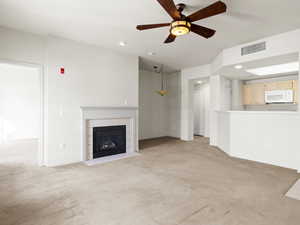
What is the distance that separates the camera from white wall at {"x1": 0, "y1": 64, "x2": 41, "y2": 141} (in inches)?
253

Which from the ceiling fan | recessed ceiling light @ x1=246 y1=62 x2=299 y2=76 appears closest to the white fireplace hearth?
the ceiling fan

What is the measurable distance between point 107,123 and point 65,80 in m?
1.44

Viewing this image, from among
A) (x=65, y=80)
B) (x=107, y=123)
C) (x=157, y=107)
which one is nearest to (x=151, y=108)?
(x=157, y=107)

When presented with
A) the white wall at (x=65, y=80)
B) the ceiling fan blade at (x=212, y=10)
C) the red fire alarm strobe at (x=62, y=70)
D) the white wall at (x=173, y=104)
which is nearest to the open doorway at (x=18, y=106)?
the white wall at (x=65, y=80)

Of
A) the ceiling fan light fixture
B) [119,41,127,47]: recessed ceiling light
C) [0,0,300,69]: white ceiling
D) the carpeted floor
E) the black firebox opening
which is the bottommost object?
the carpeted floor

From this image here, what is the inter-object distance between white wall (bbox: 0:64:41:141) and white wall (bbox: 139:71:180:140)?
3.96 meters

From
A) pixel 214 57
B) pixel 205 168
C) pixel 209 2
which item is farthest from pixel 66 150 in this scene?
pixel 214 57

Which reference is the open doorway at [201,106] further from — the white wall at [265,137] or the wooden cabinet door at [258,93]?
the white wall at [265,137]

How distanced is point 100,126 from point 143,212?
2741 mm

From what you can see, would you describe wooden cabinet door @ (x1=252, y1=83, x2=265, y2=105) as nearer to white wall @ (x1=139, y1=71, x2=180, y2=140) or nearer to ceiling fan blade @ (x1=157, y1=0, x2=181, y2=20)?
white wall @ (x1=139, y1=71, x2=180, y2=140)

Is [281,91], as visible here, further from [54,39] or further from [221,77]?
[54,39]

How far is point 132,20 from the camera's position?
3.01 meters

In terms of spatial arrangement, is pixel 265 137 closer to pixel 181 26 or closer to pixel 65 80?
pixel 181 26

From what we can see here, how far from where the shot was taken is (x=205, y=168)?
3650 mm
